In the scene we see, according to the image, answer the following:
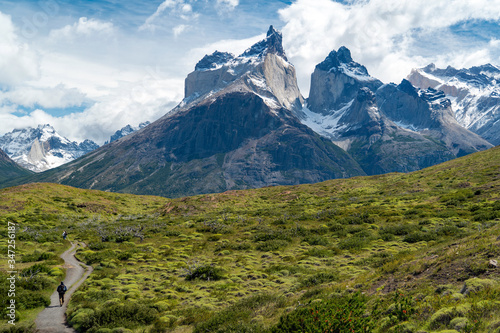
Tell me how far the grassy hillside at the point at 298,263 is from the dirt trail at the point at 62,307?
71cm

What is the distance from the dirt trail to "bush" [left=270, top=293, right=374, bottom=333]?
41.2ft

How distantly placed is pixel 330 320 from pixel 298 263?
14.9 m

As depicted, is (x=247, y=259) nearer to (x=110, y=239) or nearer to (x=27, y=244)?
(x=110, y=239)

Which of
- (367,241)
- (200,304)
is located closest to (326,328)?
(200,304)

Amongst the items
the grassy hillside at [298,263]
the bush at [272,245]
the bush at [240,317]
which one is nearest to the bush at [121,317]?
the grassy hillside at [298,263]

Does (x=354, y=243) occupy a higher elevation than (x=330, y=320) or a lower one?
lower

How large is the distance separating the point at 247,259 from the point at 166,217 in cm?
3281

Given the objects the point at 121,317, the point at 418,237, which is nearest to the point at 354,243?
the point at 418,237

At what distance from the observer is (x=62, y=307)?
65.9ft

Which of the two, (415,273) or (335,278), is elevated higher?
(415,273)

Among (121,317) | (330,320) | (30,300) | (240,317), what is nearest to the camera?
(330,320)

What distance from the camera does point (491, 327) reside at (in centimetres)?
914

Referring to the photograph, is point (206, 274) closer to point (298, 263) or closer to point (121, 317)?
point (298, 263)

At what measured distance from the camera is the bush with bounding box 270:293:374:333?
36.6ft
